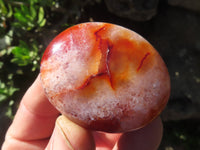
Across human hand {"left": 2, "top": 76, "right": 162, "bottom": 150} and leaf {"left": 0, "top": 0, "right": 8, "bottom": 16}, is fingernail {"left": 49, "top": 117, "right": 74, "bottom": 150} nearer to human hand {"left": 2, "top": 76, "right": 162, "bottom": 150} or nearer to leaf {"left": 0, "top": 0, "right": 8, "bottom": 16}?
human hand {"left": 2, "top": 76, "right": 162, "bottom": 150}

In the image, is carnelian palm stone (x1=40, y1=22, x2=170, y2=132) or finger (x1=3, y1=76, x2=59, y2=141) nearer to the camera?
carnelian palm stone (x1=40, y1=22, x2=170, y2=132)

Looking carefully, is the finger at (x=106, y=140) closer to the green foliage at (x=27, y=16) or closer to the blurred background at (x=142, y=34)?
the blurred background at (x=142, y=34)

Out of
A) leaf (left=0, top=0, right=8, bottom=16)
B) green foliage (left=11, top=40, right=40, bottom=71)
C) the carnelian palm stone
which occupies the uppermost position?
leaf (left=0, top=0, right=8, bottom=16)

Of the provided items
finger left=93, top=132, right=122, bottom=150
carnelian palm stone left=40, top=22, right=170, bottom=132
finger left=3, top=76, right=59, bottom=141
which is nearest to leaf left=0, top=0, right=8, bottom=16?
finger left=3, top=76, right=59, bottom=141

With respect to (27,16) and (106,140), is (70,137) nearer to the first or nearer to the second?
(106,140)

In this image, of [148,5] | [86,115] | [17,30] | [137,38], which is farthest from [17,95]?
[148,5]

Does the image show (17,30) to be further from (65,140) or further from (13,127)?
(65,140)
